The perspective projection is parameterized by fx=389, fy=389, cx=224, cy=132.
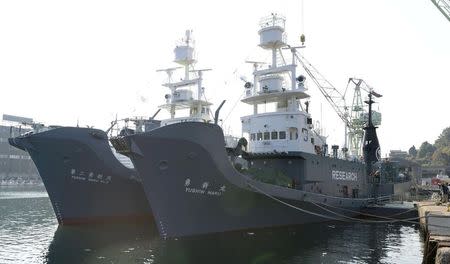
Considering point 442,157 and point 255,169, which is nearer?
point 255,169

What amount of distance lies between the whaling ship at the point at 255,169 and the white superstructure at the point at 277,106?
0.07m

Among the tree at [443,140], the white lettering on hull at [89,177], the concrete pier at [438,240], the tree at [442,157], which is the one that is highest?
the tree at [443,140]

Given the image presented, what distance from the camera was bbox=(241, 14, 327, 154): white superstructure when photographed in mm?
28438

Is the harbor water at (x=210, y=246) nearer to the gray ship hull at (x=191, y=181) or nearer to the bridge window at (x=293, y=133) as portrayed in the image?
the gray ship hull at (x=191, y=181)

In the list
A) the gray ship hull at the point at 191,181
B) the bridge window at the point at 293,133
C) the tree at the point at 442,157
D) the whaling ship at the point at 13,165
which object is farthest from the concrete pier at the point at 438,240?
the tree at the point at 442,157

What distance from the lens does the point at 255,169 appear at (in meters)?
25.6

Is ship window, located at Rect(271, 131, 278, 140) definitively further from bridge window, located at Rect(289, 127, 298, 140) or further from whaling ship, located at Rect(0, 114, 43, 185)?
whaling ship, located at Rect(0, 114, 43, 185)

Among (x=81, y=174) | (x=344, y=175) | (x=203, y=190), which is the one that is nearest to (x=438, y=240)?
(x=203, y=190)

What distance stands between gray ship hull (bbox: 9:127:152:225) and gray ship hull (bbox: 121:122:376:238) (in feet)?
27.0

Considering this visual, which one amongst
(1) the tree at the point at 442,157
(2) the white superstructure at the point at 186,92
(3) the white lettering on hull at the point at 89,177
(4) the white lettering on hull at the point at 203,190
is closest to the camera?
(4) the white lettering on hull at the point at 203,190

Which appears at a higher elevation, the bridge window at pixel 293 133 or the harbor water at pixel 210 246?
the bridge window at pixel 293 133

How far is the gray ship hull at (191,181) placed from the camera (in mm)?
19656

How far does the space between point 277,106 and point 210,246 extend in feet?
48.5

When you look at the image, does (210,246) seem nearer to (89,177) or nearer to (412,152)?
(89,177)
